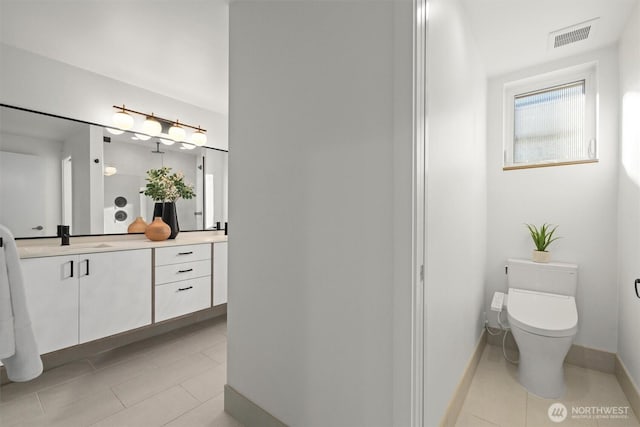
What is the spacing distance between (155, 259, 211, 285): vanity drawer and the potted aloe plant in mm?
2845

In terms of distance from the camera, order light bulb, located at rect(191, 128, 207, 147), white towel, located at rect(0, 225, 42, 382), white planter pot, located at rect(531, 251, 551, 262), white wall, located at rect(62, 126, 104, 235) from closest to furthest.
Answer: white towel, located at rect(0, 225, 42, 382)
white planter pot, located at rect(531, 251, 551, 262)
white wall, located at rect(62, 126, 104, 235)
light bulb, located at rect(191, 128, 207, 147)

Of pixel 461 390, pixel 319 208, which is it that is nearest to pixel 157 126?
pixel 319 208

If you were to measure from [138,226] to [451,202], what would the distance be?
9.12ft

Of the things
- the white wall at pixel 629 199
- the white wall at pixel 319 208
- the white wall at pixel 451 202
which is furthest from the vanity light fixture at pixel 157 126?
the white wall at pixel 629 199

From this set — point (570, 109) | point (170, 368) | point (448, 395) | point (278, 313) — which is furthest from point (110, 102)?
point (570, 109)

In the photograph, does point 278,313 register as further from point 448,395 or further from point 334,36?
point 334,36

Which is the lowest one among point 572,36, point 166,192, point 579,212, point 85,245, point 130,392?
point 130,392

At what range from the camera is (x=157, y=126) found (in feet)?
9.24

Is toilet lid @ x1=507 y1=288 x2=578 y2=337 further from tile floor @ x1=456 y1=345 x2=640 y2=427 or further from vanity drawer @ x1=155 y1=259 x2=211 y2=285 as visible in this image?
vanity drawer @ x1=155 y1=259 x2=211 y2=285

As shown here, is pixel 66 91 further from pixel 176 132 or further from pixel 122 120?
pixel 176 132

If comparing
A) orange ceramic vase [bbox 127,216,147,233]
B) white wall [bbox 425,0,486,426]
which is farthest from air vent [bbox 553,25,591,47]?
orange ceramic vase [bbox 127,216,147,233]

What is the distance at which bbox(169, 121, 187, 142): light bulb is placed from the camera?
2965 mm

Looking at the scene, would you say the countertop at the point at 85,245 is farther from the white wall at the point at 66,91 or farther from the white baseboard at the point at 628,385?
the white baseboard at the point at 628,385

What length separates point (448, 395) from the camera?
1410 millimetres
